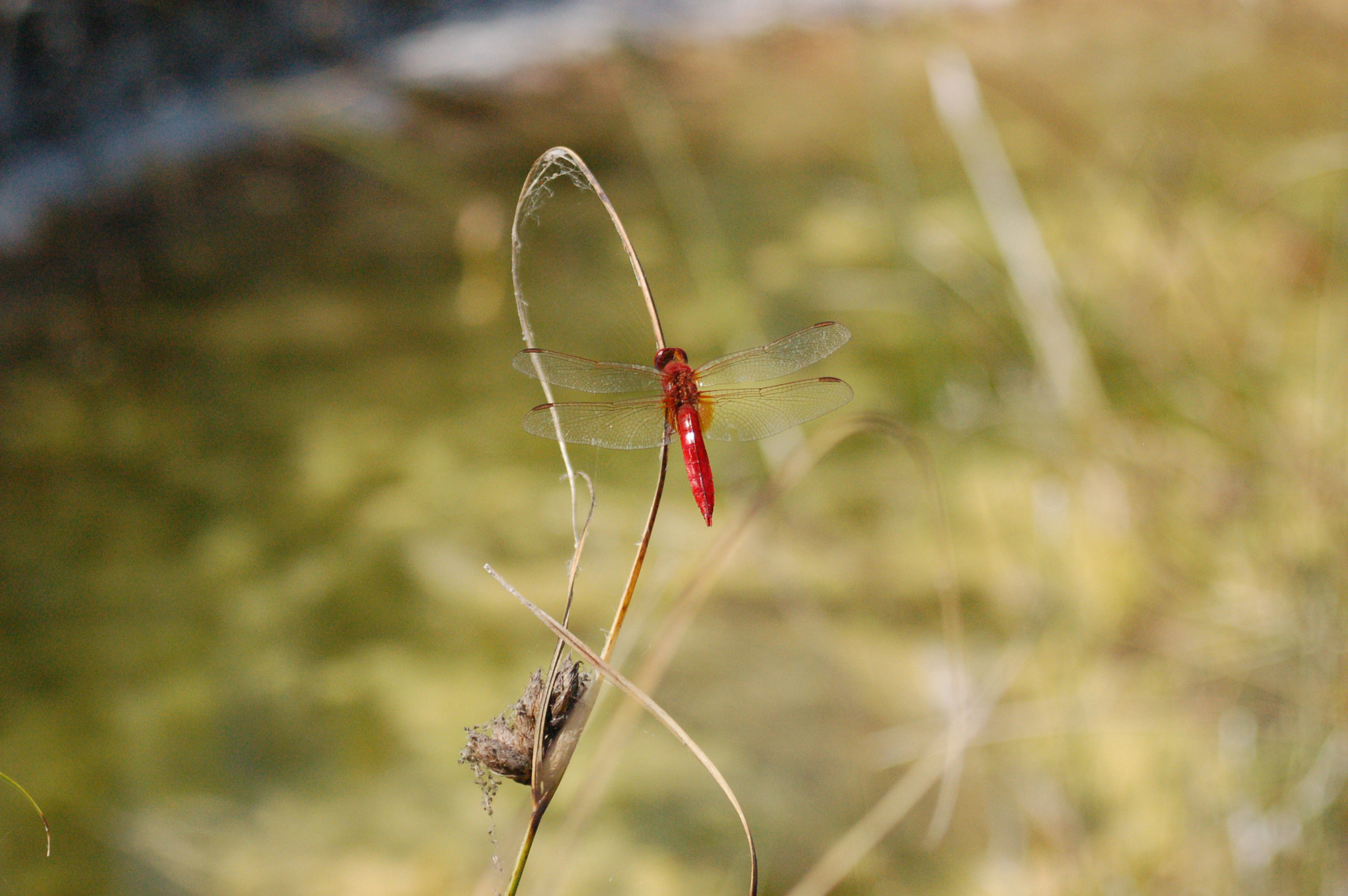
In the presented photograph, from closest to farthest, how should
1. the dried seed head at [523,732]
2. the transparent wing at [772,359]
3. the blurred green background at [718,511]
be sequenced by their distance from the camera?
the dried seed head at [523,732]
the transparent wing at [772,359]
the blurred green background at [718,511]

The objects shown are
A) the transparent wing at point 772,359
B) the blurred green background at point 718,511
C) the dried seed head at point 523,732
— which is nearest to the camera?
the dried seed head at point 523,732

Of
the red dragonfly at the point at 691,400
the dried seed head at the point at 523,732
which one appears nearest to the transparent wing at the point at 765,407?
the red dragonfly at the point at 691,400

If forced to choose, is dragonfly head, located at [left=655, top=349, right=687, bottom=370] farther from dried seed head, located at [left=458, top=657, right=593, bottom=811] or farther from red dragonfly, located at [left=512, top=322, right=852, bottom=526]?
dried seed head, located at [left=458, top=657, right=593, bottom=811]

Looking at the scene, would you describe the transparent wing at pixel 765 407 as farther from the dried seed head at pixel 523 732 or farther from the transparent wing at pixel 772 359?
the dried seed head at pixel 523 732

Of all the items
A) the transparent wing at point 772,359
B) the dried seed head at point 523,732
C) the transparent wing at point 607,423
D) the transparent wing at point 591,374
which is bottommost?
the dried seed head at point 523,732

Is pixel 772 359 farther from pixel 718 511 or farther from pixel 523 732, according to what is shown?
pixel 718 511

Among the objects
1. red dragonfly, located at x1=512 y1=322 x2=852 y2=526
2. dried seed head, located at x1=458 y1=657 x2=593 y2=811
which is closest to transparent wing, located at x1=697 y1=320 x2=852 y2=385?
red dragonfly, located at x1=512 y1=322 x2=852 y2=526

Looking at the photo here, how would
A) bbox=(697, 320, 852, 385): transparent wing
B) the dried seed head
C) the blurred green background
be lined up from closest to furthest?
the dried seed head → bbox=(697, 320, 852, 385): transparent wing → the blurred green background
